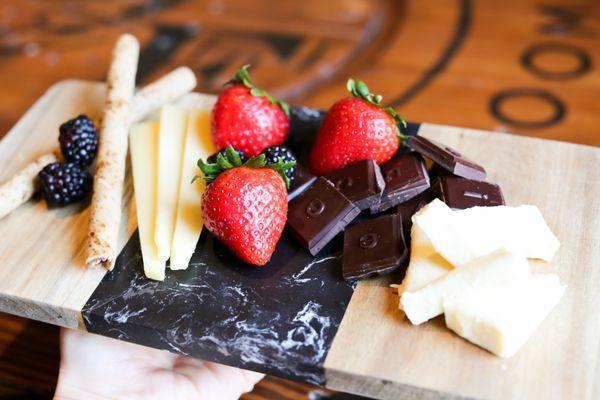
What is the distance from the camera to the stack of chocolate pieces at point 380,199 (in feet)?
5.38

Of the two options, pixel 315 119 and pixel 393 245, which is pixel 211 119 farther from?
pixel 393 245

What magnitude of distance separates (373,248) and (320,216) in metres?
0.16

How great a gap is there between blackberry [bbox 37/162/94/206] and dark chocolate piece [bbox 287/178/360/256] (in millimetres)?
572

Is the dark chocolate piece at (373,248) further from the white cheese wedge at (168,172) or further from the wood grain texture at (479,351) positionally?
the white cheese wedge at (168,172)

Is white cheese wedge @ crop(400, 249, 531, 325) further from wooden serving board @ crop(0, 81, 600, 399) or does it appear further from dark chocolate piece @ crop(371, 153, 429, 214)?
dark chocolate piece @ crop(371, 153, 429, 214)

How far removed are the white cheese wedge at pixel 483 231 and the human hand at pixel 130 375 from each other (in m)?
0.62

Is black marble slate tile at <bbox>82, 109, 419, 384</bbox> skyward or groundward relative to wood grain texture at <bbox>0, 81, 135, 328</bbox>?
groundward

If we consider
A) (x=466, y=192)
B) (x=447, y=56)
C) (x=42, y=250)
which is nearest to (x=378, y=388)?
(x=466, y=192)

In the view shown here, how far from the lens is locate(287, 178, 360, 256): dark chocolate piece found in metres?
1.68

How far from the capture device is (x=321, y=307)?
5.15 ft

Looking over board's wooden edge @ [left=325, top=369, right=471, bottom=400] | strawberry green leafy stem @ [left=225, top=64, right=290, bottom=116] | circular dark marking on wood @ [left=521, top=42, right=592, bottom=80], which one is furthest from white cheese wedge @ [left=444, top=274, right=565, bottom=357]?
circular dark marking on wood @ [left=521, top=42, right=592, bottom=80]

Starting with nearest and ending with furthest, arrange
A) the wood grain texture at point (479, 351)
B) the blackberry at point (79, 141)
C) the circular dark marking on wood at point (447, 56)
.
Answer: the wood grain texture at point (479, 351) < the blackberry at point (79, 141) < the circular dark marking on wood at point (447, 56)

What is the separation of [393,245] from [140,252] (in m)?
0.62

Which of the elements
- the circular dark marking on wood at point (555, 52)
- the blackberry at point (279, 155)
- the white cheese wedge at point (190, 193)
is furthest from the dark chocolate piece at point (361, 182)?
the circular dark marking on wood at point (555, 52)
